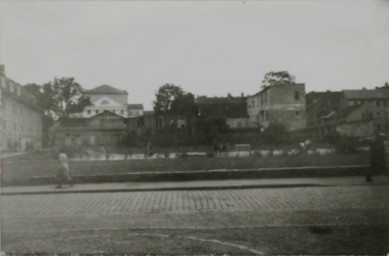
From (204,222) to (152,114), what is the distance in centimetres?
656

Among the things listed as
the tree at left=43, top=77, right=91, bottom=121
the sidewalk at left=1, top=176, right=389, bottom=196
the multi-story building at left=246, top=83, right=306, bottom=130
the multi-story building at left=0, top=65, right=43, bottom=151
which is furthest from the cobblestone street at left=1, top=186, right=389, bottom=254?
the tree at left=43, top=77, right=91, bottom=121

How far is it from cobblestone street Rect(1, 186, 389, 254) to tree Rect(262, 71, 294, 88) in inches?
119

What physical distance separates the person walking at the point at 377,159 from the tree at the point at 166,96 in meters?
5.85

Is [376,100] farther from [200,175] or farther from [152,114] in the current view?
[200,175]

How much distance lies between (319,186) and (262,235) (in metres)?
6.88

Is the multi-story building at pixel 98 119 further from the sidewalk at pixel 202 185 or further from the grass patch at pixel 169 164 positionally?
the grass patch at pixel 169 164

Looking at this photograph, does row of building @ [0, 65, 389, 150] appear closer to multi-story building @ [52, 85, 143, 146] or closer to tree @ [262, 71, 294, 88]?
multi-story building @ [52, 85, 143, 146]

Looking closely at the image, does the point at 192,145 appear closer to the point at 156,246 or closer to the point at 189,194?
the point at 189,194

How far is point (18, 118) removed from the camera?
12.1 meters

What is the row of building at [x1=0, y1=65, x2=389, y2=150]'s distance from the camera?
9.14 meters

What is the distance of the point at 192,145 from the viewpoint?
2428cm

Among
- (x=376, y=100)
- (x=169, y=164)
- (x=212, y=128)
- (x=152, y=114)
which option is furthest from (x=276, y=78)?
(x=212, y=128)

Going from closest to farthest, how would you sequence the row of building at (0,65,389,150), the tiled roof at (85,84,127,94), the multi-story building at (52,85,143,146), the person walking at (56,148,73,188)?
the row of building at (0,65,389,150) → the tiled roof at (85,84,127,94) → the multi-story building at (52,85,143,146) → the person walking at (56,148,73,188)

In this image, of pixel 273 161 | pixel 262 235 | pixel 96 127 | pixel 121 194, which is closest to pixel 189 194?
pixel 121 194
